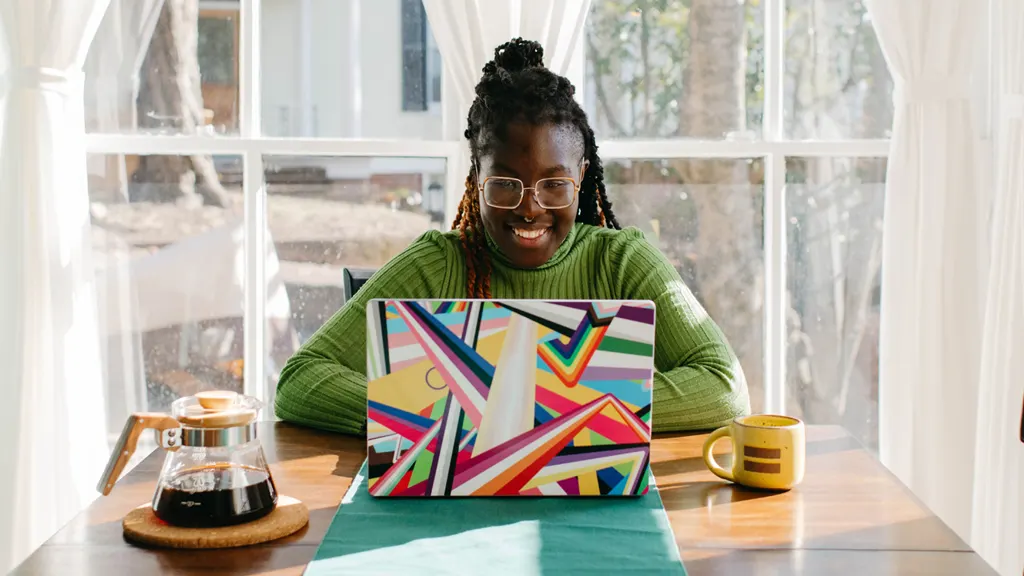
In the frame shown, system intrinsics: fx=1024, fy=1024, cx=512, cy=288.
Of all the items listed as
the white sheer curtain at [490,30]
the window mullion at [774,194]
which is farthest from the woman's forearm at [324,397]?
the window mullion at [774,194]

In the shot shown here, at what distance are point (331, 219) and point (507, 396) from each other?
161 cm

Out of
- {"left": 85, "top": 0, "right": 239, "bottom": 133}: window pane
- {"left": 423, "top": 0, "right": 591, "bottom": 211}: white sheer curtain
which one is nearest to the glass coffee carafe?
{"left": 423, "top": 0, "right": 591, "bottom": 211}: white sheer curtain

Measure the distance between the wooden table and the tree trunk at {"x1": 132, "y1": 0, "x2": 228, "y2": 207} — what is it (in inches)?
53.1

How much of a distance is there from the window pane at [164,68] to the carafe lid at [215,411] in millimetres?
1675

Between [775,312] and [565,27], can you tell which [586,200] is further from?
[775,312]

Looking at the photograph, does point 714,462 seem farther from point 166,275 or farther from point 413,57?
point 166,275

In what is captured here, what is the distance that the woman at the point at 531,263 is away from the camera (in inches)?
60.2

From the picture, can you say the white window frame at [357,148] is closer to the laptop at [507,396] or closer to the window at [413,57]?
the window at [413,57]

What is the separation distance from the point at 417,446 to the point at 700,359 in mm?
634

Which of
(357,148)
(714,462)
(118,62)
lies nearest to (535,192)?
(714,462)

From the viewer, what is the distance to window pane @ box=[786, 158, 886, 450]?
2.64 metres

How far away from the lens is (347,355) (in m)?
1.68

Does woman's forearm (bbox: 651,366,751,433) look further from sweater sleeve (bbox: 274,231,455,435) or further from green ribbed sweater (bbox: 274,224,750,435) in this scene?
sweater sleeve (bbox: 274,231,455,435)

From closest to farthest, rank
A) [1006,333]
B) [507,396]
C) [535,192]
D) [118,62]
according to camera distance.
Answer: [507,396] < [535,192] < [1006,333] < [118,62]
